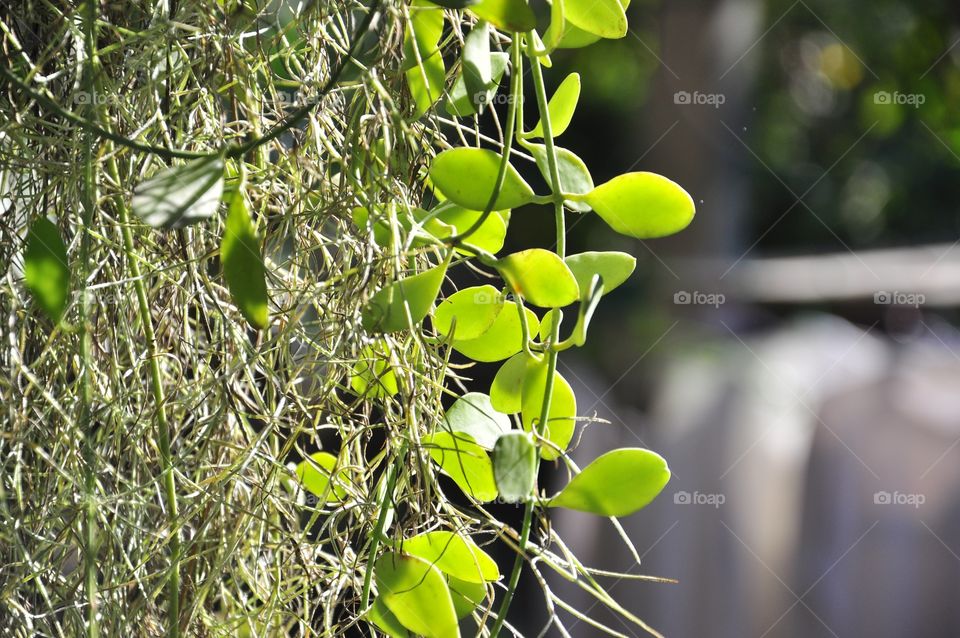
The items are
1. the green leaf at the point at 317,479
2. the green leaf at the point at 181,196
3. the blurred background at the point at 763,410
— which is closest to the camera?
the green leaf at the point at 181,196

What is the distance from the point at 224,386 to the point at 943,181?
11.3 ft

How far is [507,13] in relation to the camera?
9.1 inches

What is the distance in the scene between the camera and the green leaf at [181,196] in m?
0.19

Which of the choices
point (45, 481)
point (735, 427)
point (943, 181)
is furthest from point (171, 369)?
point (943, 181)

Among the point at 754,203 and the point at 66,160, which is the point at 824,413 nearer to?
the point at 66,160

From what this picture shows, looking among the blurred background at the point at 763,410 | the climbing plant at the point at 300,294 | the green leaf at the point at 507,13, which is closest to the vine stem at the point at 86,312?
the climbing plant at the point at 300,294

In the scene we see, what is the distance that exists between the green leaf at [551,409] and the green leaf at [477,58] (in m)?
0.08

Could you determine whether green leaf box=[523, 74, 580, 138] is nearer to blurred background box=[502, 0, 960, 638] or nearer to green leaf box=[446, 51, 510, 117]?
green leaf box=[446, 51, 510, 117]

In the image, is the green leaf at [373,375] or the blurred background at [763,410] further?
the blurred background at [763,410]

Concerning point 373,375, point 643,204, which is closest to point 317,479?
point 373,375

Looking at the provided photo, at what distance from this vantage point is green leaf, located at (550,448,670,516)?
Result: 249 millimetres

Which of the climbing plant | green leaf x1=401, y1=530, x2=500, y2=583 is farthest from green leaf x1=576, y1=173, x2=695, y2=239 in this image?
green leaf x1=401, y1=530, x2=500, y2=583

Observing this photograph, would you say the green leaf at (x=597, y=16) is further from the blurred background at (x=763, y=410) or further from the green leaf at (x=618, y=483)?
the blurred background at (x=763, y=410)

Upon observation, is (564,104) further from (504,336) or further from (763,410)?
(763,410)
